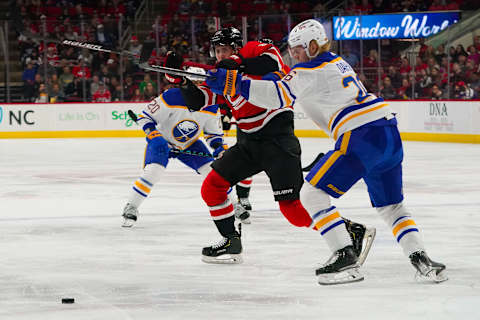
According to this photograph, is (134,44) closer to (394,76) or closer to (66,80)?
(66,80)

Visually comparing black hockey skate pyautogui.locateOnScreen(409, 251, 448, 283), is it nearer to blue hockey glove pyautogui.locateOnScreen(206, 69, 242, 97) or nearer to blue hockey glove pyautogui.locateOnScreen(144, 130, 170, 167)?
blue hockey glove pyautogui.locateOnScreen(206, 69, 242, 97)

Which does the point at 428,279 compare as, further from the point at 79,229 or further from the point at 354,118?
the point at 79,229

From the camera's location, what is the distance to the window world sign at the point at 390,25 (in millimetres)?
14523

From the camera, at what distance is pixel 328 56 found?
3.73 m

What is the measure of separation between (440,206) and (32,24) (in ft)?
34.4

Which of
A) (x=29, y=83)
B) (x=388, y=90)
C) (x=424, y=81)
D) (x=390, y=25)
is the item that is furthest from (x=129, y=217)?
(x=390, y=25)

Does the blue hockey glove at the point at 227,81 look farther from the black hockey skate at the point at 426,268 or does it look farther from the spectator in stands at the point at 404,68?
the spectator in stands at the point at 404,68

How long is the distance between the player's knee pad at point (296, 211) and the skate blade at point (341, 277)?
605 mm

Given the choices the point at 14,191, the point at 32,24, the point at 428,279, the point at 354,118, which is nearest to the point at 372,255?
the point at 428,279

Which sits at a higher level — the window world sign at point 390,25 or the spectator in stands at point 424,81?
the window world sign at point 390,25

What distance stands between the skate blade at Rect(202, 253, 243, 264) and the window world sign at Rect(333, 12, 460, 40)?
10336mm

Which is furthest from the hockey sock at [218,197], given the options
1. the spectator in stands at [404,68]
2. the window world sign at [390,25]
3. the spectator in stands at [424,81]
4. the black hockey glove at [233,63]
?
the window world sign at [390,25]

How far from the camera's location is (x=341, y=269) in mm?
3721

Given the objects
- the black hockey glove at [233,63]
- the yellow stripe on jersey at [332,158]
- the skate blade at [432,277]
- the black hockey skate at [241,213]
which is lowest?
the black hockey skate at [241,213]
